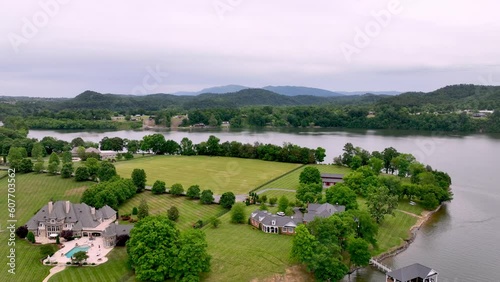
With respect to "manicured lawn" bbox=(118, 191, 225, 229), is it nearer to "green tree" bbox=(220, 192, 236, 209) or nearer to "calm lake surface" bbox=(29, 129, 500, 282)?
"green tree" bbox=(220, 192, 236, 209)

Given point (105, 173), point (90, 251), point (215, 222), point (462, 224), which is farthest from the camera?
point (105, 173)

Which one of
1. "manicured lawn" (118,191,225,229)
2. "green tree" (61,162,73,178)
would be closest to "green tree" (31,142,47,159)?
"green tree" (61,162,73,178)

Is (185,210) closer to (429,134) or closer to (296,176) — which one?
(296,176)

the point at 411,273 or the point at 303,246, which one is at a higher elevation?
the point at 303,246

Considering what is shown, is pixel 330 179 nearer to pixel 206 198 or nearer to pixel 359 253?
pixel 206 198

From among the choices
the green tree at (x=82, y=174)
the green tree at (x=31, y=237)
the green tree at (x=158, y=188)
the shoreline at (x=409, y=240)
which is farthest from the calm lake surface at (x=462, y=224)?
the green tree at (x=82, y=174)

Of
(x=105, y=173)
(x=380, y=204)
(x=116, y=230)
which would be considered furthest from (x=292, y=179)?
(x=116, y=230)

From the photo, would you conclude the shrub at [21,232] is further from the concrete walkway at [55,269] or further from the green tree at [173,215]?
the green tree at [173,215]
